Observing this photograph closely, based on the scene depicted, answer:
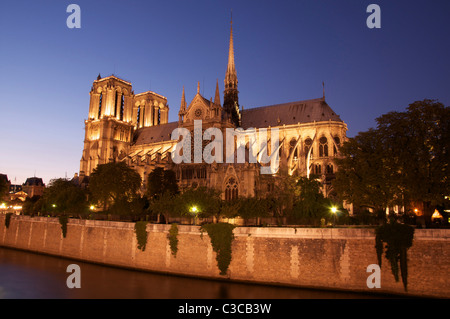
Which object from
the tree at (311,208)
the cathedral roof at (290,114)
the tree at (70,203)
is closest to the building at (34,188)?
the tree at (70,203)

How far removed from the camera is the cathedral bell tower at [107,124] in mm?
64125

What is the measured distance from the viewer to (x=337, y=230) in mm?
18609

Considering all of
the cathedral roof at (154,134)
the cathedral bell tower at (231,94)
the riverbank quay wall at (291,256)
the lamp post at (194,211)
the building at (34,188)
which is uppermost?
the cathedral bell tower at (231,94)

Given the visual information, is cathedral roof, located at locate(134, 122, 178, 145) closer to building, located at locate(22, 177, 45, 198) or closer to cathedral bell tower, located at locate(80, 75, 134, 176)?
cathedral bell tower, located at locate(80, 75, 134, 176)

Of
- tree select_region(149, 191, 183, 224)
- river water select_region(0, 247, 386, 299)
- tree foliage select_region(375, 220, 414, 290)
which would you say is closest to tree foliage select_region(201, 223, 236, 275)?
river water select_region(0, 247, 386, 299)

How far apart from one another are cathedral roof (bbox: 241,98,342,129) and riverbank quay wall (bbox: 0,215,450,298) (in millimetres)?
33164

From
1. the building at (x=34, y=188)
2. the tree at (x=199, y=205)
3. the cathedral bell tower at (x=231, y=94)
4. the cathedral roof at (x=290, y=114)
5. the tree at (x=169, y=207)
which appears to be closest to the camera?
the tree at (x=199, y=205)

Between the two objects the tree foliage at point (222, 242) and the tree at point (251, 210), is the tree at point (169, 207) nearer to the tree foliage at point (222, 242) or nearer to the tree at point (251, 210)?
the tree at point (251, 210)

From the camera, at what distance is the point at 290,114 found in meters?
53.7

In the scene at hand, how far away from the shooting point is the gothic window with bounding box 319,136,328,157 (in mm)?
47853

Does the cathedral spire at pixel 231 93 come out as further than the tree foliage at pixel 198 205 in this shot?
Yes
